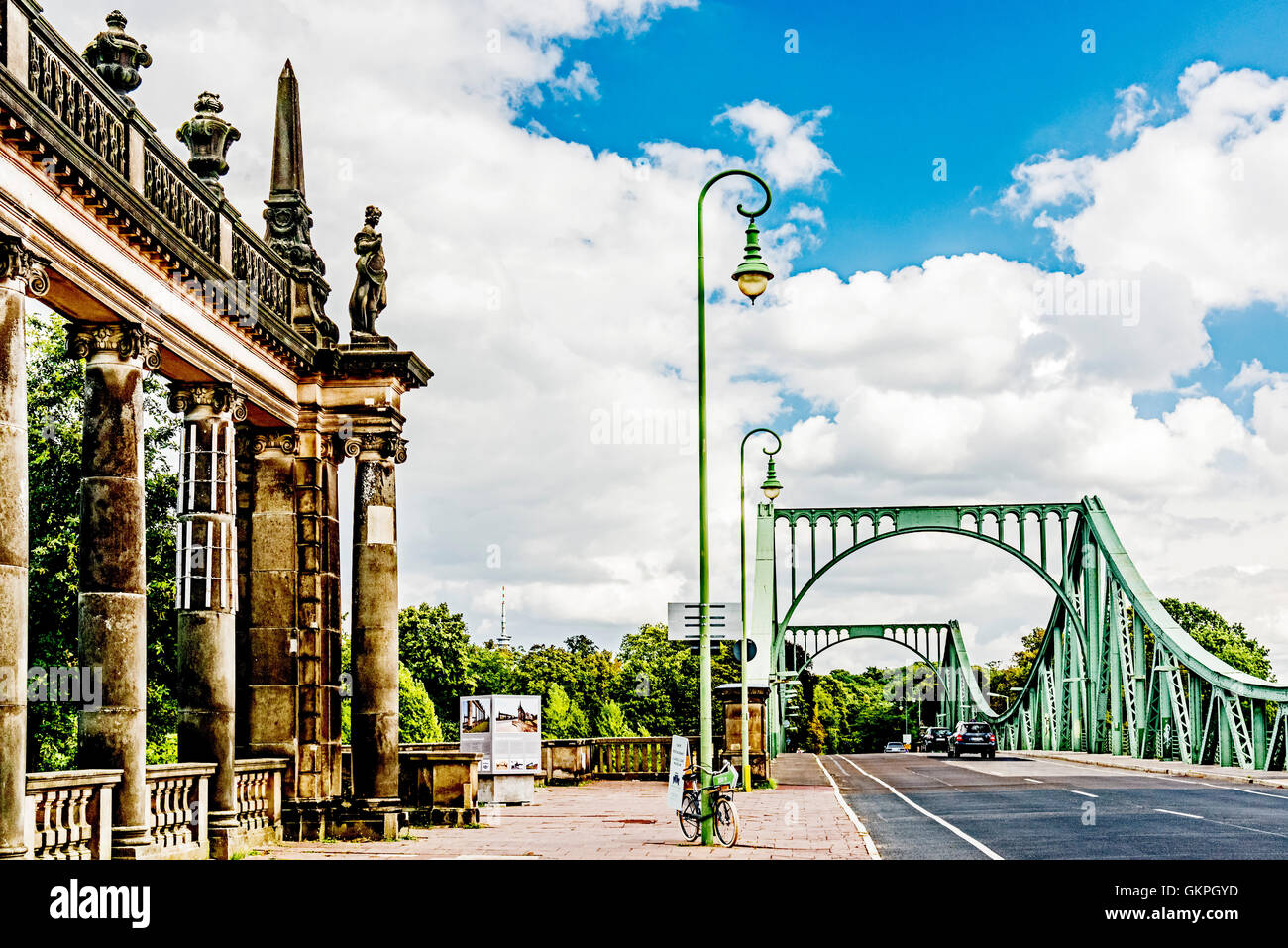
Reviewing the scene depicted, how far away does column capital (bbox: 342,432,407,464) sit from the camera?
21250 millimetres

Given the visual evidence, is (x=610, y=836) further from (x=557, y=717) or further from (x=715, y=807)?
(x=557, y=717)

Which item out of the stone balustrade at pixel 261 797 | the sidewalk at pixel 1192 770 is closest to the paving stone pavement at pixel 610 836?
the stone balustrade at pixel 261 797

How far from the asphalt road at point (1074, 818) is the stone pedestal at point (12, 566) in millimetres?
10553

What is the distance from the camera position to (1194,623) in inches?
4879

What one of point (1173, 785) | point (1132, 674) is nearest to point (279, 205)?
point (1173, 785)

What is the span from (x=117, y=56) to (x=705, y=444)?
895 centimetres

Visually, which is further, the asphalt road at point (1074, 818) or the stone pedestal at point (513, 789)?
the stone pedestal at point (513, 789)

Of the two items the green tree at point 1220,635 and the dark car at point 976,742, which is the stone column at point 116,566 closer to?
the dark car at point 976,742

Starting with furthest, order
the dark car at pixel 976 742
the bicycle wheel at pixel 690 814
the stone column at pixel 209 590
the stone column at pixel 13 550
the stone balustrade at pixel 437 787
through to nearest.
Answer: the dark car at pixel 976 742, the stone balustrade at pixel 437 787, the bicycle wheel at pixel 690 814, the stone column at pixel 209 590, the stone column at pixel 13 550

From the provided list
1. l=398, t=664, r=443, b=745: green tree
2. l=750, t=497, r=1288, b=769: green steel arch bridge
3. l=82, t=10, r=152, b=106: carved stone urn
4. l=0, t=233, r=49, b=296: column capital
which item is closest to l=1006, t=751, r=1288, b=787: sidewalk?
l=750, t=497, r=1288, b=769: green steel arch bridge

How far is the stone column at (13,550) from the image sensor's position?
12.2 meters

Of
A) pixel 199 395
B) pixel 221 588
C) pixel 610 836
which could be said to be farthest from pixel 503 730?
pixel 199 395
